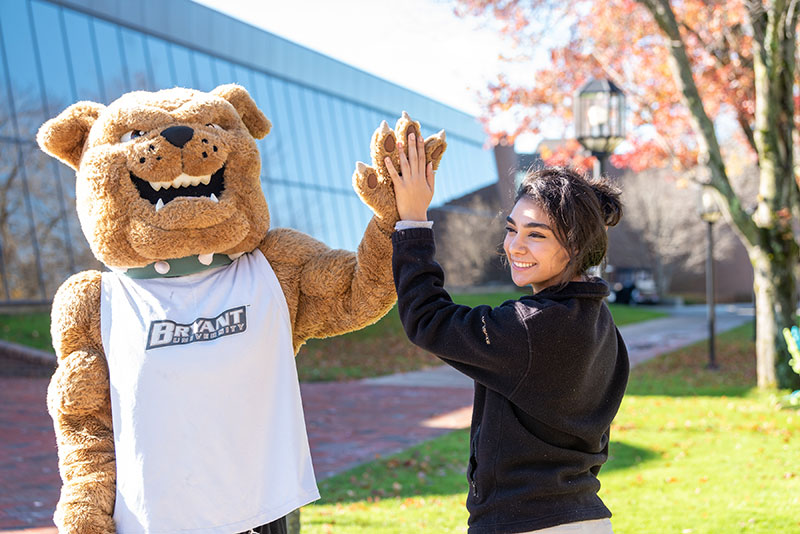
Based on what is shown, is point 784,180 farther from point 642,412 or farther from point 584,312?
point 584,312

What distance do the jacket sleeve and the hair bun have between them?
44 cm

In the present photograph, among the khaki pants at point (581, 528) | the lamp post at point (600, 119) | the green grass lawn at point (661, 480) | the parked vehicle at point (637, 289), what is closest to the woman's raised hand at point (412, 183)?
the khaki pants at point (581, 528)

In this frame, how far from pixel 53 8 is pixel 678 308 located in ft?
96.7

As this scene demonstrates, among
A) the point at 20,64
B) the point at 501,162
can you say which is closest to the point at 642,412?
the point at 20,64

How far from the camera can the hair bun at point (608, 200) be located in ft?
7.77

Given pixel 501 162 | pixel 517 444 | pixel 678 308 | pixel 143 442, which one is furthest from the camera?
pixel 501 162

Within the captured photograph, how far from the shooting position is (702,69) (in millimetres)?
13039

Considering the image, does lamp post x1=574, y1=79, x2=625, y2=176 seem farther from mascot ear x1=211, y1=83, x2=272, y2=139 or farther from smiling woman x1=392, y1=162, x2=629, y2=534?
smiling woman x1=392, y1=162, x2=629, y2=534

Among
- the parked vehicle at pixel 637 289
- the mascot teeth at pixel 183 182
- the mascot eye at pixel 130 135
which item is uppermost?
the mascot eye at pixel 130 135

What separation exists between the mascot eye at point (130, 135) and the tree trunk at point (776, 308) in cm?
866

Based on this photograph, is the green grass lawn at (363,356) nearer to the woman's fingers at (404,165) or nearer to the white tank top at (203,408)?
the white tank top at (203,408)

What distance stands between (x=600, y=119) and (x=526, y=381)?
716 centimetres

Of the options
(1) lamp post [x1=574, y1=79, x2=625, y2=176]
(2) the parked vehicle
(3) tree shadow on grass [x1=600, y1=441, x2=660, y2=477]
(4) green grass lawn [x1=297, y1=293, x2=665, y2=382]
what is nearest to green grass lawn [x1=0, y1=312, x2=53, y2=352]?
(4) green grass lawn [x1=297, y1=293, x2=665, y2=382]

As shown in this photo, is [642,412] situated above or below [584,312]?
below
